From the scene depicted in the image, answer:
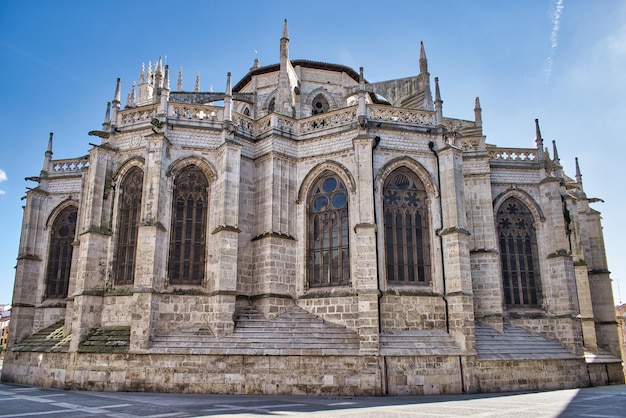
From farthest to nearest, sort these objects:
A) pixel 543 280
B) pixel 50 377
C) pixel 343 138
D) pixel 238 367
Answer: pixel 543 280 → pixel 343 138 → pixel 50 377 → pixel 238 367

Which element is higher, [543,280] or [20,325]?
[543,280]

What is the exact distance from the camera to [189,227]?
18.5 meters

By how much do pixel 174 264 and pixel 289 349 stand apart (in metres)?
5.14

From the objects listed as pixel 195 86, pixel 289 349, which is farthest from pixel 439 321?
pixel 195 86

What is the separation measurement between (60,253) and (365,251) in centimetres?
1541

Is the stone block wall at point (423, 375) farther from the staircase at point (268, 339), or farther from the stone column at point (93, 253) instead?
the stone column at point (93, 253)

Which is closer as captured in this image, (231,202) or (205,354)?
(205,354)

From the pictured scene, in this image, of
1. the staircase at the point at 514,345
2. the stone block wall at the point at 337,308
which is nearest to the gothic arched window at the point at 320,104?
the stone block wall at the point at 337,308

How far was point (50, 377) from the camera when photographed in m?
17.5

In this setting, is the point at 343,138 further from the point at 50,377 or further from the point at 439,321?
the point at 50,377

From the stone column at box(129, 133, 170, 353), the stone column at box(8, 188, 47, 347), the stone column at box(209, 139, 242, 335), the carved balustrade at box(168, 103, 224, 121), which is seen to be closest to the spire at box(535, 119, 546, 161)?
the stone column at box(209, 139, 242, 335)

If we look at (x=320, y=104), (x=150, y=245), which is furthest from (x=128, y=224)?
(x=320, y=104)

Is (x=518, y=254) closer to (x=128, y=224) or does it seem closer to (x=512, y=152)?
(x=512, y=152)

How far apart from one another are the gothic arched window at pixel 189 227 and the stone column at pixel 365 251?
5500 mm
